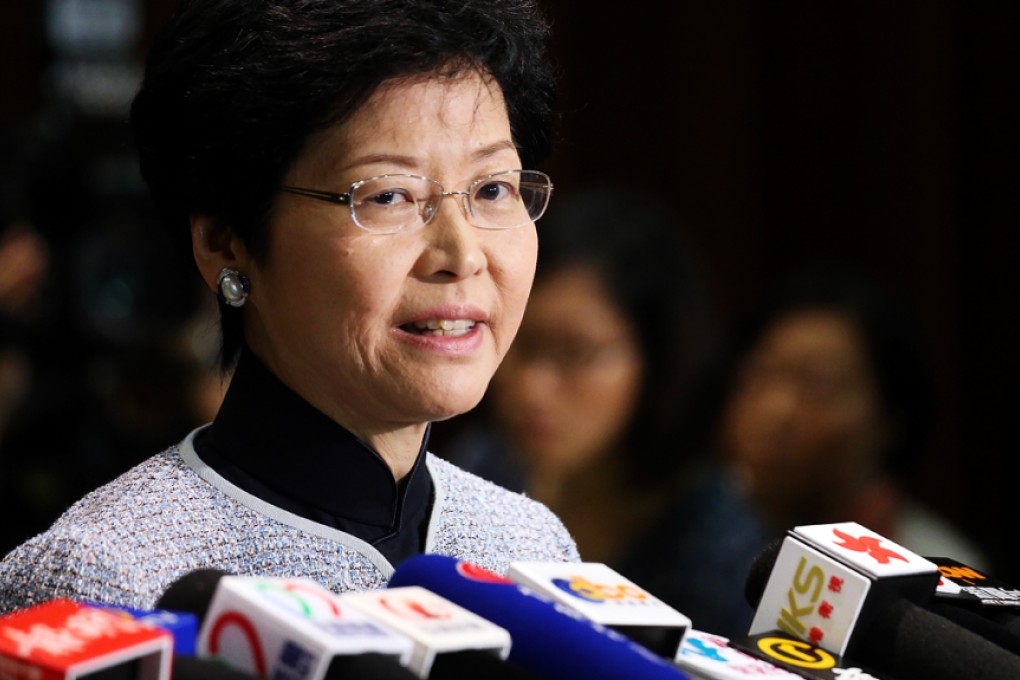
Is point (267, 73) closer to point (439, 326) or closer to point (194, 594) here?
point (439, 326)

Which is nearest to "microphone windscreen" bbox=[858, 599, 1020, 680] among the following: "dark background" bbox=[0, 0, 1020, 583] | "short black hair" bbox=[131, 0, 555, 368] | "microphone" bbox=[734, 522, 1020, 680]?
"microphone" bbox=[734, 522, 1020, 680]

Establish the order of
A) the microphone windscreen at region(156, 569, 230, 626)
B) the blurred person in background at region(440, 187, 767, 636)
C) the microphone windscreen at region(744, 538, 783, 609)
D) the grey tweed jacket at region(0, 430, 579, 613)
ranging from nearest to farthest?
the microphone windscreen at region(156, 569, 230, 626) → the microphone windscreen at region(744, 538, 783, 609) → the grey tweed jacket at region(0, 430, 579, 613) → the blurred person in background at region(440, 187, 767, 636)

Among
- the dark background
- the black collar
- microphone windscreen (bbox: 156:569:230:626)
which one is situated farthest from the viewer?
the dark background

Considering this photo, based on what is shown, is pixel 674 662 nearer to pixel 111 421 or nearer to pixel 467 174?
pixel 467 174

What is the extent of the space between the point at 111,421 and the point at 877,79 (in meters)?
2.07

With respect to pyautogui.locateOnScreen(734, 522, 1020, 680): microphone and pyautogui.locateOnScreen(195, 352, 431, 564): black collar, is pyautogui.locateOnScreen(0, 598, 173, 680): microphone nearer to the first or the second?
pyautogui.locateOnScreen(734, 522, 1020, 680): microphone

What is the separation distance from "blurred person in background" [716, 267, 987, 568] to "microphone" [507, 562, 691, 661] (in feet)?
5.97

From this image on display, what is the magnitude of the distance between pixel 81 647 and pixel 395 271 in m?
0.53

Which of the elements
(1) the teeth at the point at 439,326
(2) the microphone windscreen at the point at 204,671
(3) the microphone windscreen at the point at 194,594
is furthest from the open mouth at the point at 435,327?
(2) the microphone windscreen at the point at 204,671

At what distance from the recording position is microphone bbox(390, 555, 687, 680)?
78 centimetres

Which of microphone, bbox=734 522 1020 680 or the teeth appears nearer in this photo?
microphone, bbox=734 522 1020 680

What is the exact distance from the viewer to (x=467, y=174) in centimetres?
122

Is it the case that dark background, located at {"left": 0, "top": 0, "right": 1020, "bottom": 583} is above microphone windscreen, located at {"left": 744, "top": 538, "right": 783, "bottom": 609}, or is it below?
above

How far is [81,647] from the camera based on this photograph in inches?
27.3
